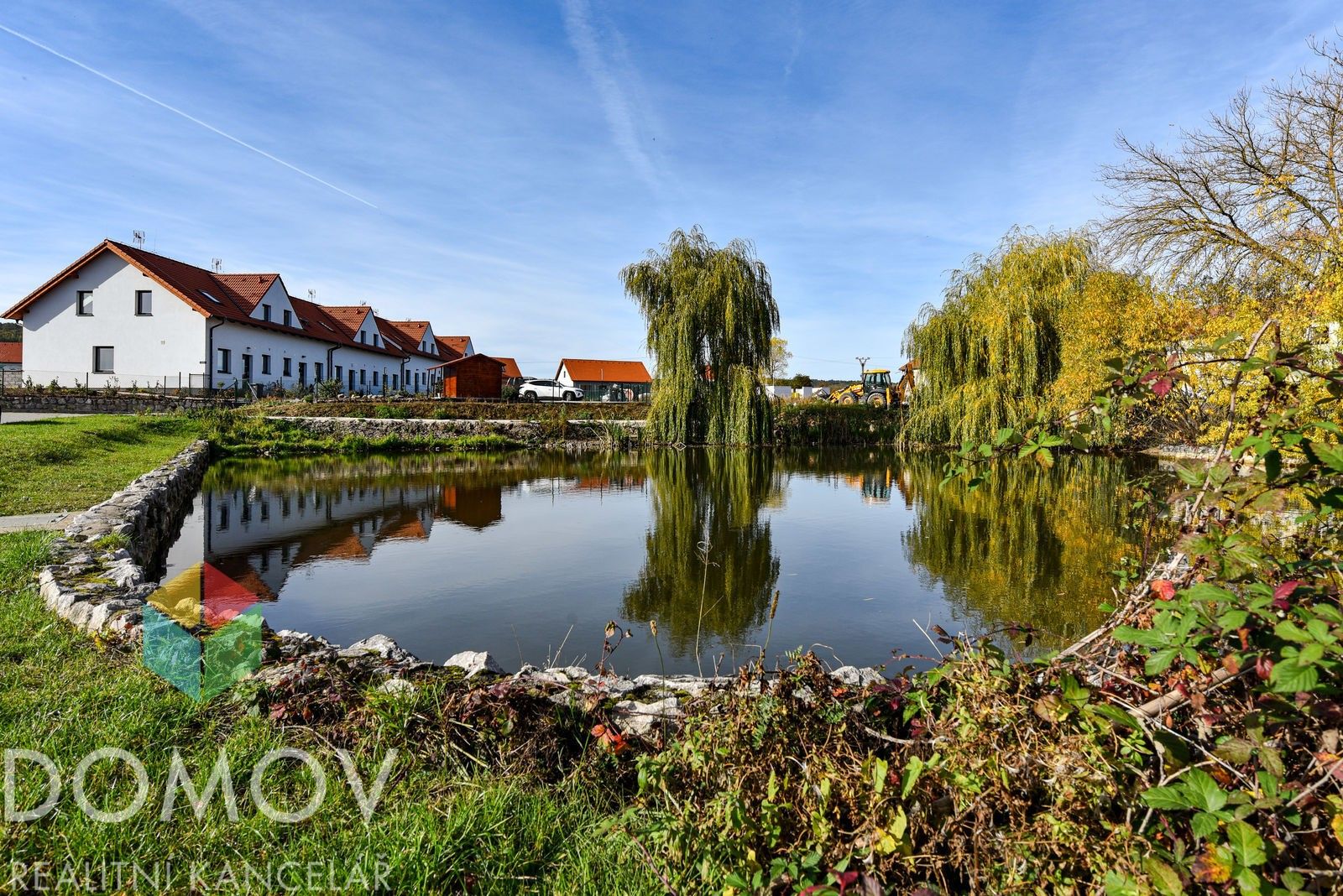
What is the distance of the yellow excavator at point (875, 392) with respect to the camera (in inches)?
1389

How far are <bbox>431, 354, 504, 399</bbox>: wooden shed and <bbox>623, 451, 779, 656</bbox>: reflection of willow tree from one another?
2371 centimetres

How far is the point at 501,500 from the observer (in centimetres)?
1399

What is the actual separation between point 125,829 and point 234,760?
435mm

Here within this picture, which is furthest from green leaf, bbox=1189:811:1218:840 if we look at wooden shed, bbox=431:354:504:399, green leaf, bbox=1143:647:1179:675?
wooden shed, bbox=431:354:504:399

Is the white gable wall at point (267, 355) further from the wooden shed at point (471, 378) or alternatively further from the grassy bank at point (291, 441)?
the wooden shed at point (471, 378)

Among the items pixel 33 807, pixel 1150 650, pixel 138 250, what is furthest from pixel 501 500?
pixel 138 250

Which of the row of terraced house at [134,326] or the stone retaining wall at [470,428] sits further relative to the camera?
the row of terraced house at [134,326]

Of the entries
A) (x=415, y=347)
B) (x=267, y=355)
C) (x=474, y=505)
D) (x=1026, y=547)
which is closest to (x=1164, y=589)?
(x=1026, y=547)

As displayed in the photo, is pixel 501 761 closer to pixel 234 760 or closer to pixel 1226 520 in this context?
pixel 234 760

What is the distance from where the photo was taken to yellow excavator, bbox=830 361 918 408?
3528cm

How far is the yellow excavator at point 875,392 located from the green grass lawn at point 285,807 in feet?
110

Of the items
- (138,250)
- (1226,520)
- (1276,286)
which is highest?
(138,250)

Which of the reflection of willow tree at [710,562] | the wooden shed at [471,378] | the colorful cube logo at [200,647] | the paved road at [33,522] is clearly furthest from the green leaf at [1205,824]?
the wooden shed at [471,378]

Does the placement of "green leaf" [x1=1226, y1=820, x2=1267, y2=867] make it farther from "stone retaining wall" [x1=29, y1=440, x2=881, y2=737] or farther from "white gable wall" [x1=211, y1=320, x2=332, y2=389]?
"white gable wall" [x1=211, y1=320, x2=332, y2=389]
